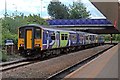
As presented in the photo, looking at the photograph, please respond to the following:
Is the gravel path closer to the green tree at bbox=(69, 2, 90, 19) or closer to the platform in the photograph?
the platform

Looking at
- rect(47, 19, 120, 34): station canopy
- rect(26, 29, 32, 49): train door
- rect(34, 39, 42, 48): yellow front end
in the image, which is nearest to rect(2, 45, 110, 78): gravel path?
rect(34, 39, 42, 48): yellow front end

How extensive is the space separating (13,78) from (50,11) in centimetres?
11064

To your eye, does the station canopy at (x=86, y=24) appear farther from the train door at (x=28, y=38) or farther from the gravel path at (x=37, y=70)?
the gravel path at (x=37, y=70)

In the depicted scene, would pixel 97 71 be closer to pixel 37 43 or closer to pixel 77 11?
pixel 37 43

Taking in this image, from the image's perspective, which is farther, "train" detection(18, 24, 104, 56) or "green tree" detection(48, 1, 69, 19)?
"green tree" detection(48, 1, 69, 19)

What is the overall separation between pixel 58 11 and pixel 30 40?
96043 millimetres

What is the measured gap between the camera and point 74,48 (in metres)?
38.7

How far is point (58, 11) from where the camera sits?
395 feet

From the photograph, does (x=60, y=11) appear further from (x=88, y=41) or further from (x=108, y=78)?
(x=108, y=78)

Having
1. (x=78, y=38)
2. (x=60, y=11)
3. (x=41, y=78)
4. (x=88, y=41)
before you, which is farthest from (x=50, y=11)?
(x=41, y=78)

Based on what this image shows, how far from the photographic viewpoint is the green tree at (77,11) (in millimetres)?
120350

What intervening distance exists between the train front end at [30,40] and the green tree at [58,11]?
9321 cm

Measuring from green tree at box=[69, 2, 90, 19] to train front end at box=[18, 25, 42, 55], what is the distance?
94495 millimetres

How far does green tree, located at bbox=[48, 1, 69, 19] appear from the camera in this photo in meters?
119
